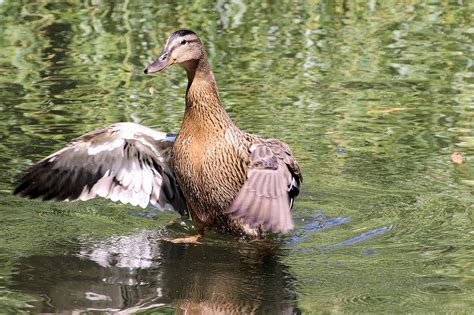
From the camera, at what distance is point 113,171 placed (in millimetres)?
9062

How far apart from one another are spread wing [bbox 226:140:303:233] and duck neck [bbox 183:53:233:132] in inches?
14.3

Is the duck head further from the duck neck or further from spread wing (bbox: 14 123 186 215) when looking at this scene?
spread wing (bbox: 14 123 186 215)

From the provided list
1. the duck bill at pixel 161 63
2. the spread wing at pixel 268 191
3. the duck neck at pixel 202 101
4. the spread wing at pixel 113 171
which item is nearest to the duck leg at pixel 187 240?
the spread wing at pixel 268 191

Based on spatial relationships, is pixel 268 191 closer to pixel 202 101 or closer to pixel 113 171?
pixel 202 101

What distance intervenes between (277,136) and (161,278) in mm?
3169

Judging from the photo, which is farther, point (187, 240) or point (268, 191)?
point (187, 240)

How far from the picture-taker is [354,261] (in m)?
7.65

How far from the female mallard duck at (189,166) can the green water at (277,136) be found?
0.66 feet

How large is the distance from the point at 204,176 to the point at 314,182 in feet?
4.31

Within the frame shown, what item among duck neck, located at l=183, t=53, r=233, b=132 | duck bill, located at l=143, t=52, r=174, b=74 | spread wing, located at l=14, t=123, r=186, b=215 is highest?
duck bill, located at l=143, t=52, r=174, b=74

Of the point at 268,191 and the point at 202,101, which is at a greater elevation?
the point at 202,101

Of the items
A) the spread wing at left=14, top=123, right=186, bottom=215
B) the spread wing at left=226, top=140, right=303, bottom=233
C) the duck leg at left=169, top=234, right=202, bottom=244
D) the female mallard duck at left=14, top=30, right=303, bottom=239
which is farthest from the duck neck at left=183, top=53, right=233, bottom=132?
the duck leg at left=169, top=234, right=202, bottom=244

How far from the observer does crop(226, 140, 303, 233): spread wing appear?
7.46m

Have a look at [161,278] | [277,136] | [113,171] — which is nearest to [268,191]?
[161,278]
